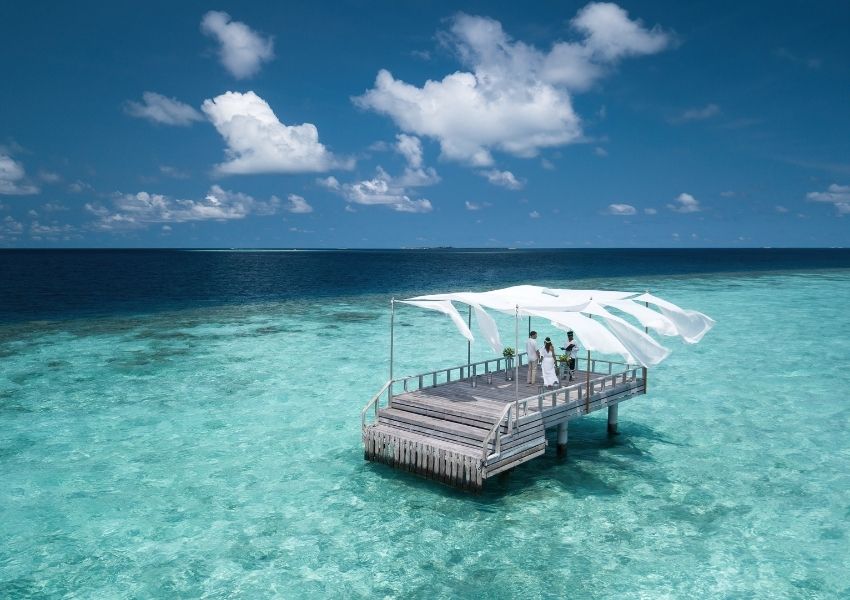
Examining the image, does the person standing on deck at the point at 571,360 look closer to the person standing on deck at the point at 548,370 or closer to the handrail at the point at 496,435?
the person standing on deck at the point at 548,370

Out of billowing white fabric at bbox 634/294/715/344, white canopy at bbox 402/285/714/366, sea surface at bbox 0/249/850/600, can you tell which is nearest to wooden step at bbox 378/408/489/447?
sea surface at bbox 0/249/850/600

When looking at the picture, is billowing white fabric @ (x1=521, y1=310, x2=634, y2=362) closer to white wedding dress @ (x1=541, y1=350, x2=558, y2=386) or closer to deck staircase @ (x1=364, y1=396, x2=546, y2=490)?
white wedding dress @ (x1=541, y1=350, x2=558, y2=386)

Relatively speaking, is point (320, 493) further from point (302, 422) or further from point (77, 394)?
point (77, 394)

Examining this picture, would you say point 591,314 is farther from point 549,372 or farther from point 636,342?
point 549,372

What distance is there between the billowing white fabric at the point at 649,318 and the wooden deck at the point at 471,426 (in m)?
2.15

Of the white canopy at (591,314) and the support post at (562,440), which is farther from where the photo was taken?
the support post at (562,440)

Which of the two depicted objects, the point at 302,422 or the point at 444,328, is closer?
the point at 302,422

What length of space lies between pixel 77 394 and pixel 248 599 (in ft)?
66.7

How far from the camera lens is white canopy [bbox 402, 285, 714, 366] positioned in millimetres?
16578

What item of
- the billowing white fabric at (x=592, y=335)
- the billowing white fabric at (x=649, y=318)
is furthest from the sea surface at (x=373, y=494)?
the billowing white fabric at (x=649, y=318)

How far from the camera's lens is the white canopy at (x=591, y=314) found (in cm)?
1658

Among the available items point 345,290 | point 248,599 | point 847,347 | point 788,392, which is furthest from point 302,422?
point 345,290

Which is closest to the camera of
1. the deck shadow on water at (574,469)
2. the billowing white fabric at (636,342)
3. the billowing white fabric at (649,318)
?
the deck shadow on water at (574,469)

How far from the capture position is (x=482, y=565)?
41.3ft
